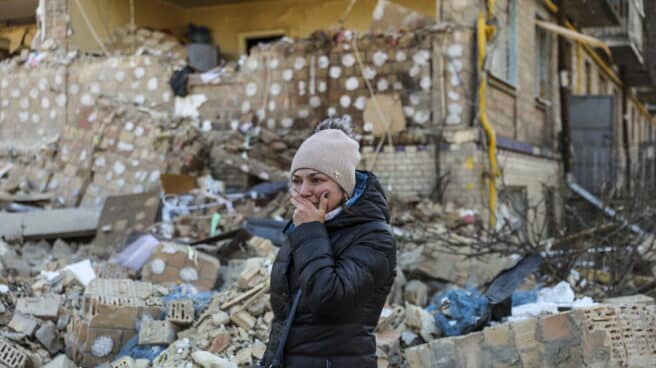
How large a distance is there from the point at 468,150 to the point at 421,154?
0.66m

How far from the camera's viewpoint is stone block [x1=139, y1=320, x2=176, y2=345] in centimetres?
480

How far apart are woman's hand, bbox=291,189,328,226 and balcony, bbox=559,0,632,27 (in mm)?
12957

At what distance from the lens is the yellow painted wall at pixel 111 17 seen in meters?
11.8

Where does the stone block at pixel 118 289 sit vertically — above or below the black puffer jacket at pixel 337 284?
below

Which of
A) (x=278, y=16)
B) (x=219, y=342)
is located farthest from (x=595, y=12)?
(x=219, y=342)

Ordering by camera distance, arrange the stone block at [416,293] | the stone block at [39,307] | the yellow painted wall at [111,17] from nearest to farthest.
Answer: the stone block at [39,307] < the stone block at [416,293] < the yellow painted wall at [111,17]

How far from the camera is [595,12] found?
14836mm

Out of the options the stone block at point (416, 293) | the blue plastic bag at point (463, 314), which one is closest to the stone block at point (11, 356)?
the blue plastic bag at point (463, 314)

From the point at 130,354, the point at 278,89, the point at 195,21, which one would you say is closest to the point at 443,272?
the point at 130,354

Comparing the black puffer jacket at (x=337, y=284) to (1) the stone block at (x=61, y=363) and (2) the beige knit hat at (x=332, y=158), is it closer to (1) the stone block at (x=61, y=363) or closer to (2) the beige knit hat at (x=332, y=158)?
(2) the beige knit hat at (x=332, y=158)

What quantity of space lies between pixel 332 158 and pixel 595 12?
14.1 m

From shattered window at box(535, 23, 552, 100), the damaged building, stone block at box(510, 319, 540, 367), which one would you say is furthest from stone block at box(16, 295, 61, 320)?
shattered window at box(535, 23, 552, 100)

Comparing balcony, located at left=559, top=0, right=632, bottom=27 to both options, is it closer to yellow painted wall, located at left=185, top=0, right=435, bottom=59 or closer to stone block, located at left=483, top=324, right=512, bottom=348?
yellow painted wall, located at left=185, top=0, right=435, bottom=59

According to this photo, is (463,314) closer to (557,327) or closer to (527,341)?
(527,341)
